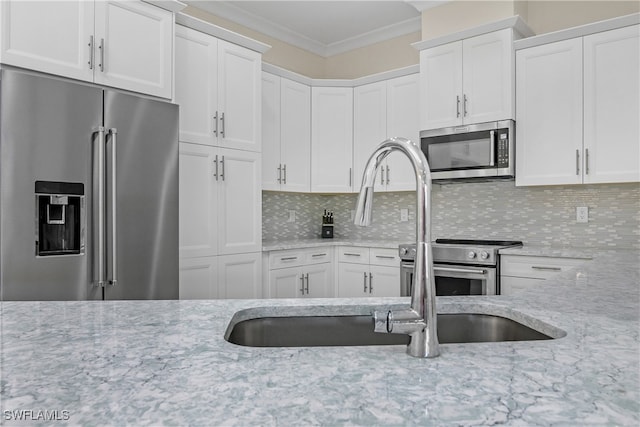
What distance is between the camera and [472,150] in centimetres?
360

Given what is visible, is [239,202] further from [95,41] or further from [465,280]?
[465,280]

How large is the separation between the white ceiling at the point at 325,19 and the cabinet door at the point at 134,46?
4.31ft

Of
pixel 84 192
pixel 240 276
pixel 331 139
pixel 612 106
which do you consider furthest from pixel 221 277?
pixel 612 106

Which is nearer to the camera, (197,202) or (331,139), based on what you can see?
(197,202)

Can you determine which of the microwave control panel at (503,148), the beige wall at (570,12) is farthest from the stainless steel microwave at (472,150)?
the beige wall at (570,12)

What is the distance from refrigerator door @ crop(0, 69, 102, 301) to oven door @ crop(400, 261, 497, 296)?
2.11 meters

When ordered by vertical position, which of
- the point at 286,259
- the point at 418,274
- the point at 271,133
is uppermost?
the point at 271,133

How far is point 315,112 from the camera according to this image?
4.49m

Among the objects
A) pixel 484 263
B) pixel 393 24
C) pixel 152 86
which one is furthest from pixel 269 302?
pixel 393 24

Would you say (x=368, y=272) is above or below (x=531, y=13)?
below

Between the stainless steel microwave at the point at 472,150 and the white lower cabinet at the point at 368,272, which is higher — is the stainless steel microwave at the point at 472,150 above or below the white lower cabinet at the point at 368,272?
above

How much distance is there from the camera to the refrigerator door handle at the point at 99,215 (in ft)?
7.61

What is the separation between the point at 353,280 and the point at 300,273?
0.52m

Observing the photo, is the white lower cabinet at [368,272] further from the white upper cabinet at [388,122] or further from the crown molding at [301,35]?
the crown molding at [301,35]
